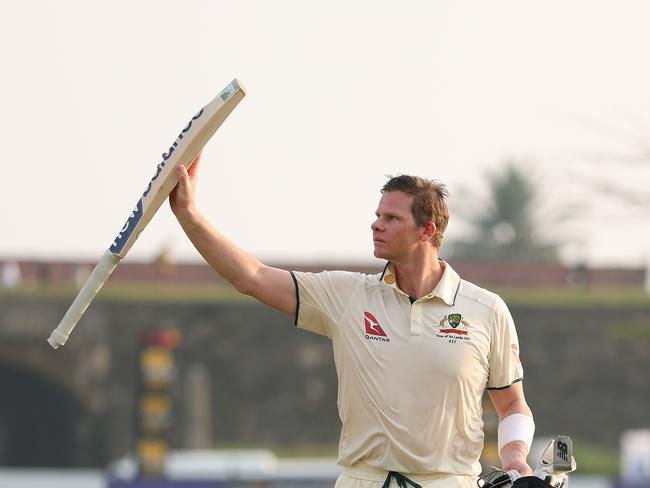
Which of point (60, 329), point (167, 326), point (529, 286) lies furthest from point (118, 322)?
point (60, 329)

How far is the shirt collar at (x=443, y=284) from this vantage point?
5953mm

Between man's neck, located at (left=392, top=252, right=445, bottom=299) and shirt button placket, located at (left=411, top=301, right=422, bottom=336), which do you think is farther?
man's neck, located at (left=392, top=252, right=445, bottom=299)

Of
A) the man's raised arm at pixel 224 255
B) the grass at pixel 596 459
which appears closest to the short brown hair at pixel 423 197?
the man's raised arm at pixel 224 255

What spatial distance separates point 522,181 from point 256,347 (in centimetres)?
2803

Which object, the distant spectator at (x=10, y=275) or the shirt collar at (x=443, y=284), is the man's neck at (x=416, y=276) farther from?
the distant spectator at (x=10, y=275)

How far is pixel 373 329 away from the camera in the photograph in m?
5.87

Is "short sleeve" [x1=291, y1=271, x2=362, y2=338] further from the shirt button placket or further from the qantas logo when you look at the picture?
the shirt button placket

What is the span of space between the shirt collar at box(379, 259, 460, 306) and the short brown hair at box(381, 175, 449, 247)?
0.15 meters

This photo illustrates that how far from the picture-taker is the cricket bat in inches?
219

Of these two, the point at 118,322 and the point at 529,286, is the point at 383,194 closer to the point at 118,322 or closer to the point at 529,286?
the point at 118,322

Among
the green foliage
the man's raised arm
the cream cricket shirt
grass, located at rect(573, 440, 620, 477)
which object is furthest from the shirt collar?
the green foliage

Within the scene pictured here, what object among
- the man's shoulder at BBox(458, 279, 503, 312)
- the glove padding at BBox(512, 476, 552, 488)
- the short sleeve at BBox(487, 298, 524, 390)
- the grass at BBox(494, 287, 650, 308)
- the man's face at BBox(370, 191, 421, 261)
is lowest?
the glove padding at BBox(512, 476, 552, 488)

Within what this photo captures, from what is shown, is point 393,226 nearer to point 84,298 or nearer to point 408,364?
point 408,364

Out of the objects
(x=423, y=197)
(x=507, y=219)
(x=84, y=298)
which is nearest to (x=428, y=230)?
(x=423, y=197)
